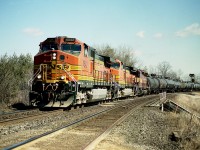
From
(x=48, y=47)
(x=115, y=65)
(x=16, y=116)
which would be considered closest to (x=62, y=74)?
(x=48, y=47)

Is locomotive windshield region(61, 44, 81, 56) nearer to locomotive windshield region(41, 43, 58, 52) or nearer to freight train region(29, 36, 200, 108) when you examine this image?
freight train region(29, 36, 200, 108)

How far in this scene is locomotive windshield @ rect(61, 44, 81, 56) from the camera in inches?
625

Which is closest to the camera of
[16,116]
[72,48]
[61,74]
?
[16,116]

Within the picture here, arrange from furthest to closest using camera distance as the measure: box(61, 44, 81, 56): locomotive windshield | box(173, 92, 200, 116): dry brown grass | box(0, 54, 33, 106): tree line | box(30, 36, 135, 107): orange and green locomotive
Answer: box(173, 92, 200, 116): dry brown grass → box(0, 54, 33, 106): tree line → box(61, 44, 81, 56): locomotive windshield → box(30, 36, 135, 107): orange and green locomotive

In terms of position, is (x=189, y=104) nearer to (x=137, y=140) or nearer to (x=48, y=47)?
(x=48, y=47)

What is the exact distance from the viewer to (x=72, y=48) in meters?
16.0

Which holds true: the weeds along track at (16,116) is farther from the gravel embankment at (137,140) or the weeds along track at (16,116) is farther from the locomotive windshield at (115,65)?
the locomotive windshield at (115,65)

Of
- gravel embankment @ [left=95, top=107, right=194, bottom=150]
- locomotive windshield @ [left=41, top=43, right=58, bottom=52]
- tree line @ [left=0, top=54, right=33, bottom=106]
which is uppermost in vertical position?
locomotive windshield @ [left=41, top=43, right=58, bottom=52]

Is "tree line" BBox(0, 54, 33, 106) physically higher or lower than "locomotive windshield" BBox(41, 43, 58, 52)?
lower

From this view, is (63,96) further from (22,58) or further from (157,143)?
(22,58)

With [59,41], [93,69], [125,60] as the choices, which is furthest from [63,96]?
[125,60]

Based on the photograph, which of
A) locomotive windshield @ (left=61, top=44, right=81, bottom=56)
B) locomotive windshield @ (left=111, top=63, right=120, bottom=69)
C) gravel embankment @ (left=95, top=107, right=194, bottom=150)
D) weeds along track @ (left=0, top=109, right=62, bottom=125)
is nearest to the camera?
gravel embankment @ (left=95, top=107, right=194, bottom=150)

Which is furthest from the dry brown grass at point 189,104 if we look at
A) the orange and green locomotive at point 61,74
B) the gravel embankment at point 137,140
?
the gravel embankment at point 137,140

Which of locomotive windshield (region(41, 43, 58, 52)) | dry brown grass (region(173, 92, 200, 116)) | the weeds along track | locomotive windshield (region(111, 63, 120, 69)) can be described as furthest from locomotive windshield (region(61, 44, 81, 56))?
dry brown grass (region(173, 92, 200, 116))
